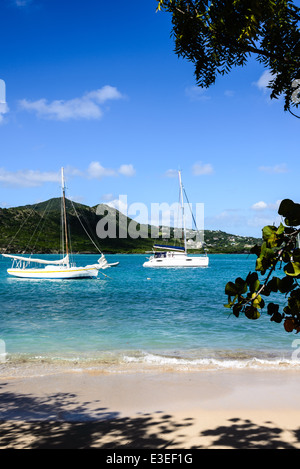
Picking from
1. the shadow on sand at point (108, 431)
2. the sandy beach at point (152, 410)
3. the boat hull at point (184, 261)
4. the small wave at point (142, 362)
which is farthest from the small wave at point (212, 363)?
the boat hull at point (184, 261)

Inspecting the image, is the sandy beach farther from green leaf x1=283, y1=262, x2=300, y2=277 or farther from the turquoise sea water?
green leaf x1=283, y1=262, x2=300, y2=277

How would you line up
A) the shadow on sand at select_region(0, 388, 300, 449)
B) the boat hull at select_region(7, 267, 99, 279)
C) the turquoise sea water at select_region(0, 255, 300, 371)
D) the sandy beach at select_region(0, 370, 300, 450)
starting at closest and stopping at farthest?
the shadow on sand at select_region(0, 388, 300, 449) → the sandy beach at select_region(0, 370, 300, 450) → the turquoise sea water at select_region(0, 255, 300, 371) → the boat hull at select_region(7, 267, 99, 279)

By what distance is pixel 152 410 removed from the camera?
31.7 ft

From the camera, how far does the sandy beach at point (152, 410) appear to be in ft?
25.4

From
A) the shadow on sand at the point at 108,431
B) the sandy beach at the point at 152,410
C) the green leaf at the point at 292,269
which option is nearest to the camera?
the green leaf at the point at 292,269

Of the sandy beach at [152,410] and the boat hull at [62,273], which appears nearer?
the sandy beach at [152,410]

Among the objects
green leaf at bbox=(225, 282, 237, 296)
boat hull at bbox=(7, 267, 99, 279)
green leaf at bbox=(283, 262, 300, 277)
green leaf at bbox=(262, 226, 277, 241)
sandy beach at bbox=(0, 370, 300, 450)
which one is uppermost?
green leaf at bbox=(262, 226, 277, 241)

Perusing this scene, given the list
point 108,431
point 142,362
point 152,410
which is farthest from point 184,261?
point 108,431

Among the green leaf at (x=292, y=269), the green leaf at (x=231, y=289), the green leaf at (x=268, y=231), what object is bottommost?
the green leaf at (x=231, y=289)

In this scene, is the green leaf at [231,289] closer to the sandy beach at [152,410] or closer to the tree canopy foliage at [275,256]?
the tree canopy foliage at [275,256]

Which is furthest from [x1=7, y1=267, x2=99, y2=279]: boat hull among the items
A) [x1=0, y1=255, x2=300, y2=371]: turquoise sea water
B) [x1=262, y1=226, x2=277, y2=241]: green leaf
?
[x1=262, y1=226, x2=277, y2=241]: green leaf

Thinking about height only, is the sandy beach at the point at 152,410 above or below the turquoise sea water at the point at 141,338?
above

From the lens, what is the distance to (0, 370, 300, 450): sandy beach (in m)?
7.73

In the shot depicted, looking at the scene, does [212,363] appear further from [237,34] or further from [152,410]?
[237,34]
